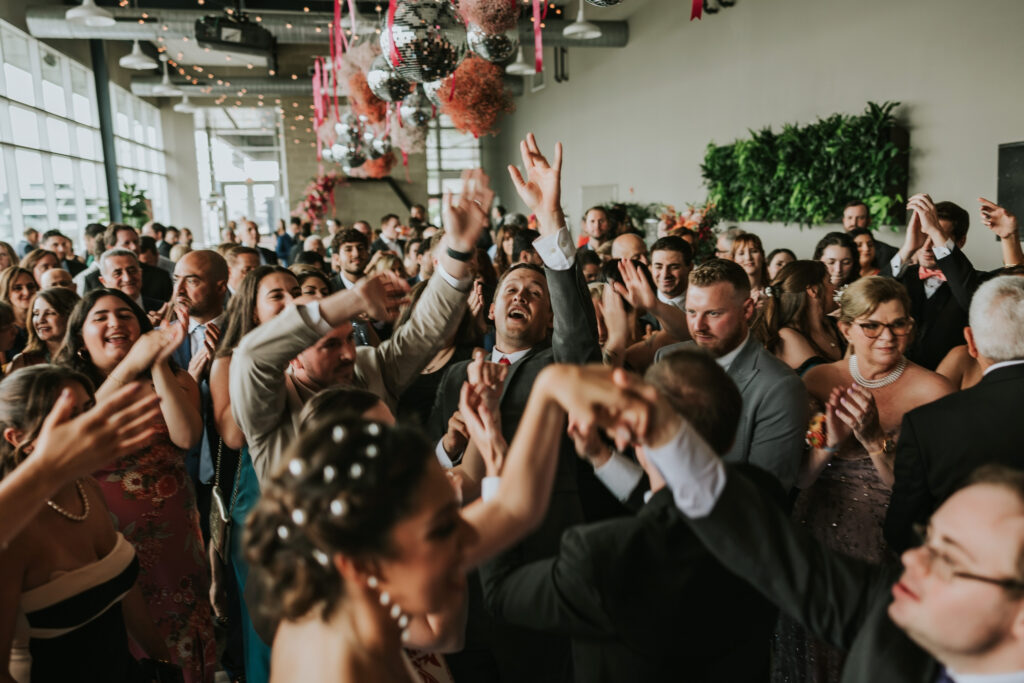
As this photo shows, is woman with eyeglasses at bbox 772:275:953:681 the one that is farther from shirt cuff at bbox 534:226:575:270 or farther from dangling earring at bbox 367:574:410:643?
dangling earring at bbox 367:574:410:643

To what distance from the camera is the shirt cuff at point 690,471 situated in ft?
3.51

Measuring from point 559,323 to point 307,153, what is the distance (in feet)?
51.8

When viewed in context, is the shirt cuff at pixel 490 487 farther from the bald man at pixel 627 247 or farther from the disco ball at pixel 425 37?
the bald man at pixel 627 247

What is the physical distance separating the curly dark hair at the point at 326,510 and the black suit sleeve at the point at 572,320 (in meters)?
1.36

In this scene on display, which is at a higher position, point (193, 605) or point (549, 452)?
point (549, 452)

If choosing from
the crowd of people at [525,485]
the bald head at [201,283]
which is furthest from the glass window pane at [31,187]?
the bald head at [201,283]

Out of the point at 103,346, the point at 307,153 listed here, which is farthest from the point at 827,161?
the point at 307,153

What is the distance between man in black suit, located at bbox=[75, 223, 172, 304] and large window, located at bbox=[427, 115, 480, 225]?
13.8m

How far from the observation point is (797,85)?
7559mm

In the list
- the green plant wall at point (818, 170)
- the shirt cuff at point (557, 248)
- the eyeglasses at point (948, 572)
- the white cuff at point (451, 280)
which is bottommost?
the eyeglasses at point (948, 572)

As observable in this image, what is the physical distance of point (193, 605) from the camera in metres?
2.38

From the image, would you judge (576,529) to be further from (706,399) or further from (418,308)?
(418,308)

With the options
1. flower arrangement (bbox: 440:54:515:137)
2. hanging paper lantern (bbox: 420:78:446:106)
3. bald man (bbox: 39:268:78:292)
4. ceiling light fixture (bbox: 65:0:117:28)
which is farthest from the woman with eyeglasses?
ceiling light fixture (bbox: 65:0:117:28)

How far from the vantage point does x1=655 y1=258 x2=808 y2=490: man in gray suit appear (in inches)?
77.6
